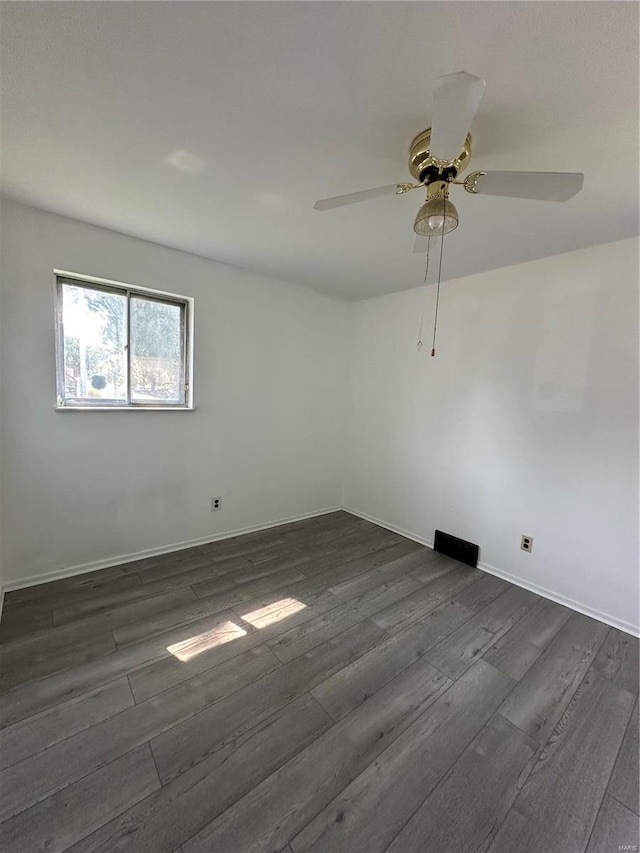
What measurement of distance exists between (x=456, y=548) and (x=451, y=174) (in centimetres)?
268

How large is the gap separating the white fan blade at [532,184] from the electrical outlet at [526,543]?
2231 millimetres

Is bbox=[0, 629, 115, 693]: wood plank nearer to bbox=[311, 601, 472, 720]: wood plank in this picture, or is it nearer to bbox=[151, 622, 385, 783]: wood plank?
bbox=[151, 622, 385, 783]: wood plank

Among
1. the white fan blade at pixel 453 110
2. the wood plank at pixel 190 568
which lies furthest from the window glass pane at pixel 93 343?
the white fan blade at pixel 453 110

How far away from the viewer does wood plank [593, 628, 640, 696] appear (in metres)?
1.72

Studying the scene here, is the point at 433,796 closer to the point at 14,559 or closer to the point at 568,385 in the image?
the point at 568,385

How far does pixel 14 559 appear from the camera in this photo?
2148mm

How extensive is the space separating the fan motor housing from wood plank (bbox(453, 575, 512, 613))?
8.02ft

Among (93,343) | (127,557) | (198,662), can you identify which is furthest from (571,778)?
(93,343)

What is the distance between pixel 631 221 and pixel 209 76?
7.33ft

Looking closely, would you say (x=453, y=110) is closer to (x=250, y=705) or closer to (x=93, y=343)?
(x=250, y=705)

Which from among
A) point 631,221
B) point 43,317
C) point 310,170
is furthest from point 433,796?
point 43,317

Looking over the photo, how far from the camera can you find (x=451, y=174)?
1309 mm

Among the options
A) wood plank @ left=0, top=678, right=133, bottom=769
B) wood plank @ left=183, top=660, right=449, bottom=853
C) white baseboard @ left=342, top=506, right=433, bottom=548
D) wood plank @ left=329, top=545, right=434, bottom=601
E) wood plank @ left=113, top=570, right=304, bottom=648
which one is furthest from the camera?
white baseboard @ left=342, top=506, right=433, bottom=548

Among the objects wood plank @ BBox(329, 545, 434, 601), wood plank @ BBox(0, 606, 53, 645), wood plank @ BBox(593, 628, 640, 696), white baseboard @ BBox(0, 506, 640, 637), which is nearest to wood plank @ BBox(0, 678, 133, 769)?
wood plank @ BBox(0, 606, 53, 645)
